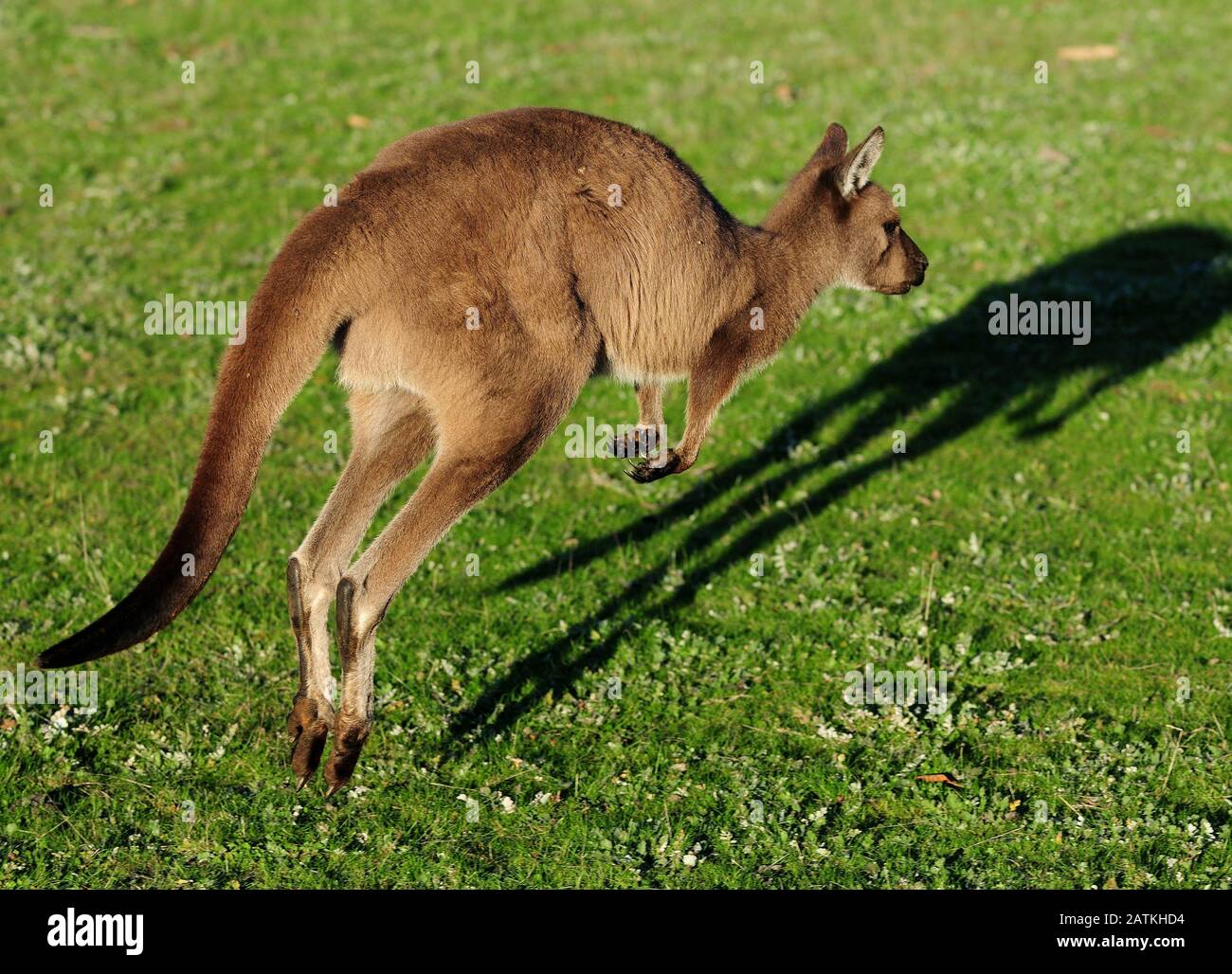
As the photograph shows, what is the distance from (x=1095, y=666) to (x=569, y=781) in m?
2.79

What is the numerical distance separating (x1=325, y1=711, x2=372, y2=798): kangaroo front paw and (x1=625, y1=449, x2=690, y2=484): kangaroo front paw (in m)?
1.62

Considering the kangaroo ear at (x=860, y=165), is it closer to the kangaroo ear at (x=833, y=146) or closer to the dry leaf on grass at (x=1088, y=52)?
the kangaroo ear at (x=833, y=146)

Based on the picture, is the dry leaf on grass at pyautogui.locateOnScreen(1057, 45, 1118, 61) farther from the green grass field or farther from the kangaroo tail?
the kangaroo tail

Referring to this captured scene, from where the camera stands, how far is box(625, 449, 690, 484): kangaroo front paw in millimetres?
6207

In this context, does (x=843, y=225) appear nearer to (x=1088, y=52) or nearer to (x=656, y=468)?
(x=656, y=468)

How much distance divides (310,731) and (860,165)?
3.65m

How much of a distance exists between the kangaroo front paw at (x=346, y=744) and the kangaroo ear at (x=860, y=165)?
343 cm

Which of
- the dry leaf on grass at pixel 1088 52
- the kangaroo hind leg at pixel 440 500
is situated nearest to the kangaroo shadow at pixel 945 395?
the kangaroo hind leg at pixel 440 500

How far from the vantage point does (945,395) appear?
1008 cm

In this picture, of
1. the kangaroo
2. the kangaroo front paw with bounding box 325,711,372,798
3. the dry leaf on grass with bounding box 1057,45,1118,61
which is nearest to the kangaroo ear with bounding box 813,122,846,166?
the kangaroo

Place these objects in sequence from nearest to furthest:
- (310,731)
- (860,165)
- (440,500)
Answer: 1. (440,500)
2. (310,731)
3. (860,165)

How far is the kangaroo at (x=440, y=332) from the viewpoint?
4922 mm

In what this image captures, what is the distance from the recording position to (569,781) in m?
6.00

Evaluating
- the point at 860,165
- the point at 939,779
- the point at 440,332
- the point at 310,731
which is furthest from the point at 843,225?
the point at 310,731
